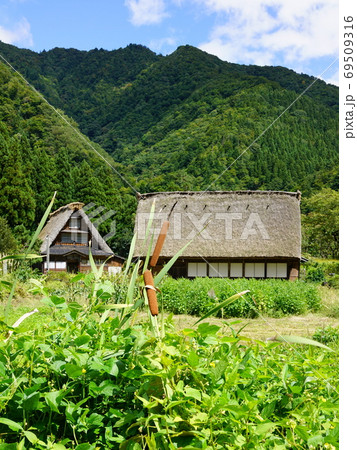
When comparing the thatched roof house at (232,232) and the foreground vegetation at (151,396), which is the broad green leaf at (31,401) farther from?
the thatched roof house at (232,232)

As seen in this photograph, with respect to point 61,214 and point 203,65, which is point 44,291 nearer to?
point 61,214

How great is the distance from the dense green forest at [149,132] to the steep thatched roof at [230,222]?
3.65 meters

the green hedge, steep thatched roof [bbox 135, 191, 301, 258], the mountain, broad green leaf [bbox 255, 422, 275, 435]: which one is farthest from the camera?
the mountain

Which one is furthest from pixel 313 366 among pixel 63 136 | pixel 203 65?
pixel 203 65

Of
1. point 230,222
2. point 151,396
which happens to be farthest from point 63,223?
point 151,396

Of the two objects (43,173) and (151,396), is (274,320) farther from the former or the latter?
(43,173)

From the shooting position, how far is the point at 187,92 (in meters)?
35.6

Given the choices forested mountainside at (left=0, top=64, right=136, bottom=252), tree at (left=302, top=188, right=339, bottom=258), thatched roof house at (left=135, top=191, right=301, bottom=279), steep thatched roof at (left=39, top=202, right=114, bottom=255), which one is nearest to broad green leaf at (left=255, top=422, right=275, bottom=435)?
thatched roof house at (left=135, top=191, right=301, bottom=279)

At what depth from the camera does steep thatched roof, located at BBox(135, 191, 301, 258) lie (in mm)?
16516

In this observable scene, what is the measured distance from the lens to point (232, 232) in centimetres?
1694

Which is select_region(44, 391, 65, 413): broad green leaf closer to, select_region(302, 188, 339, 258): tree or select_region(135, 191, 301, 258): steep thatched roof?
select_region(135, 191, 301, 258): steep thatched roof

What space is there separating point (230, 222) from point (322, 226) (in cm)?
1204

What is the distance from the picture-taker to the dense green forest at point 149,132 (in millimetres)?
23156

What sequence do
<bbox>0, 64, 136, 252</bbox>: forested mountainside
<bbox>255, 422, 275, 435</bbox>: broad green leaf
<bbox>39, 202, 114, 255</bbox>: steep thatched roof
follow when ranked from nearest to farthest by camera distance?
1. <bbox>255, 422, 275, 435</bbox>: broad green leaf
2. <bbox>39, 202, 114, 255</bbox>: steep thatched roof
3. <bbox>0, 64, 136, 252</bbox>: forested mountainside
